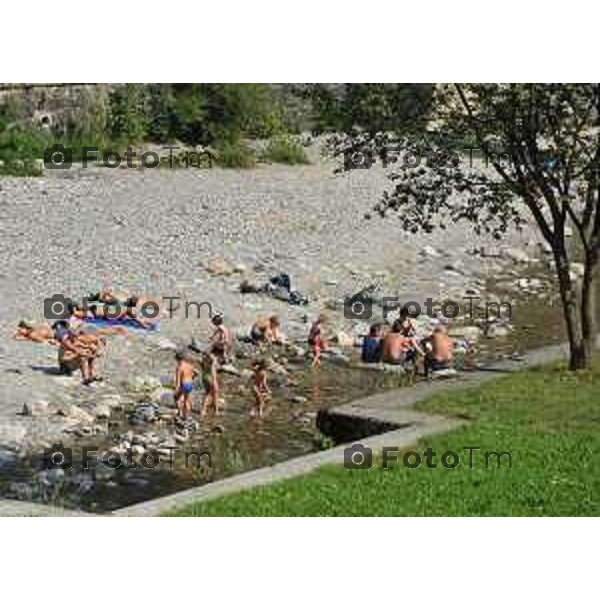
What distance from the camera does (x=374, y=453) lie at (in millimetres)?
9195

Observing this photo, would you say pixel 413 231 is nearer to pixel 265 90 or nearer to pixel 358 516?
pixel 265 90

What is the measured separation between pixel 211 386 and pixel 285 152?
1424mm

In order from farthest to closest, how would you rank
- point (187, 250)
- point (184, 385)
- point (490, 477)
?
point (187, 250) < point (184, 385) < point (490, 477)

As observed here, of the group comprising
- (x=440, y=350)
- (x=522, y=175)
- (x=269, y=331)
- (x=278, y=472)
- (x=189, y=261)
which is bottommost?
(x=278, y=472)

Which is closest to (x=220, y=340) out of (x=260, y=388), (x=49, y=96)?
(x=260, y=388)

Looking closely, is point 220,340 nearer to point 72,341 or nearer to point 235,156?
point 72,341

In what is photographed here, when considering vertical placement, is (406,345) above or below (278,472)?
above

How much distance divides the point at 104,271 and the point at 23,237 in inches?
19.6

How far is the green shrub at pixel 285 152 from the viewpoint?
9812mm

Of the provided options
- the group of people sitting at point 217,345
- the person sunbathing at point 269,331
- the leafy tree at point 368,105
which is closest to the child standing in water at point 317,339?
the group of people sitting at point 217,345

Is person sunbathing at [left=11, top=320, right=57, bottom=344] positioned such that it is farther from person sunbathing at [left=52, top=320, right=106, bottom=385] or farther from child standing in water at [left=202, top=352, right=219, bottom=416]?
child standing in water at [left=202, top=352, right=219, bottom=416]

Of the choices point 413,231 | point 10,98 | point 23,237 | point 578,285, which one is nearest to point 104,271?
point 23,237

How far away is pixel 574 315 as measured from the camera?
989cm

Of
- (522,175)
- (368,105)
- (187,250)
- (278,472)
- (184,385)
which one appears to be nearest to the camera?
(278,472)
